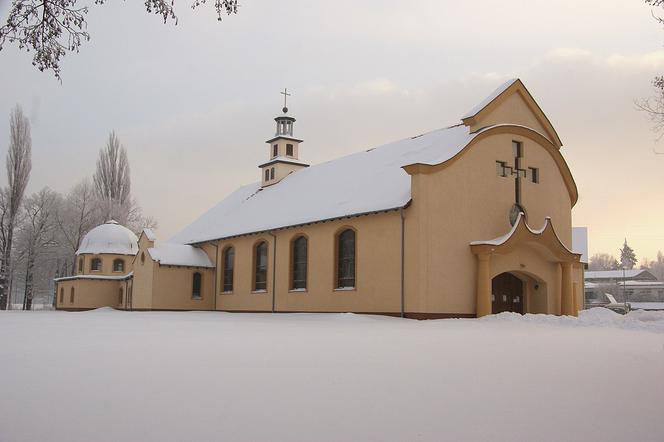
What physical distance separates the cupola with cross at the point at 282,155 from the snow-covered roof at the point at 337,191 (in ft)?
2.70

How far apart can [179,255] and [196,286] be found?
6.93 ft

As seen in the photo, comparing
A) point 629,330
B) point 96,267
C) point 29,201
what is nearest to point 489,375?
point 629,330

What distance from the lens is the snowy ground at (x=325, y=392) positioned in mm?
5785

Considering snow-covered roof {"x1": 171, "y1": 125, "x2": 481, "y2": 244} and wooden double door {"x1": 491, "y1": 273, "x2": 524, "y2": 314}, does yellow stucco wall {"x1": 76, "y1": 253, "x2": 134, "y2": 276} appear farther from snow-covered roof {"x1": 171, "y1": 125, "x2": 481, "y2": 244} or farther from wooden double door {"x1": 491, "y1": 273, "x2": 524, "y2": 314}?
wooden double door {"x1": 491, "y1": 273, "x2": 524, "y2": 314}

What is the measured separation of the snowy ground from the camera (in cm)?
579

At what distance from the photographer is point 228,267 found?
125 feet

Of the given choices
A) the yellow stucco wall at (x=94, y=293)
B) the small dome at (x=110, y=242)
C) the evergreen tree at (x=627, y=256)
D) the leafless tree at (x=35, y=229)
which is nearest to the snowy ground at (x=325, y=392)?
the yellow stucco wall at (x=94, y=293)

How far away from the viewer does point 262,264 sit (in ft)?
113

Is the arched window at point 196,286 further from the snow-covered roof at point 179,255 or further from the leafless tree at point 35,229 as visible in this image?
the leafless tree at point 35,229

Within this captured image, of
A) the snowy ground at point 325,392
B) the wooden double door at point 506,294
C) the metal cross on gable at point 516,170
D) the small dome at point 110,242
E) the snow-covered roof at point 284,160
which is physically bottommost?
the snowy ground at point 325,392

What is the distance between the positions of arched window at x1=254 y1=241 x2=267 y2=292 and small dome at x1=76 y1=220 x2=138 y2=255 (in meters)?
18.7

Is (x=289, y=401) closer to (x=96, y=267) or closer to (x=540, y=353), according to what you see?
(x=540, y=353)

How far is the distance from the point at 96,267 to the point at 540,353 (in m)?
44.1

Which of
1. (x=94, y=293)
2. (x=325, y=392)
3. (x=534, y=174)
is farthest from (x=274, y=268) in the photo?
(x=325, y=392)
